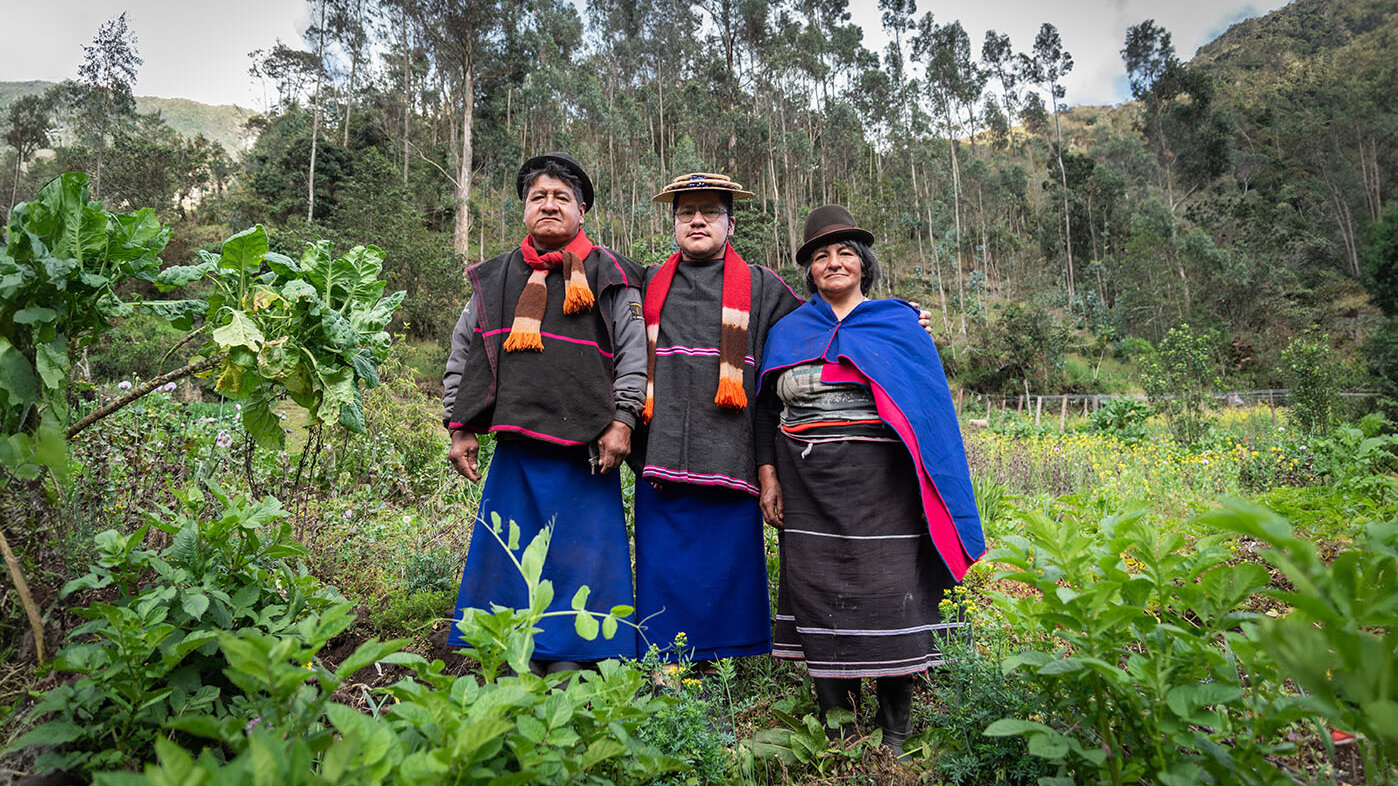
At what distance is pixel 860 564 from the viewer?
6.86ft

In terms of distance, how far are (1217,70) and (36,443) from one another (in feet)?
264

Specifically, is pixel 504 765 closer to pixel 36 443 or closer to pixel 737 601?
pixel 36 443

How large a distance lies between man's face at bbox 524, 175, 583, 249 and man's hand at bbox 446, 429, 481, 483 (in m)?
0.79

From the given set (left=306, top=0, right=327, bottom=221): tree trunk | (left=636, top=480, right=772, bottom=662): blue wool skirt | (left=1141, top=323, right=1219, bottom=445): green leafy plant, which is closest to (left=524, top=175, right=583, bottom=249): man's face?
(left=636, top=480, right=772, bottom=662): blue wool skirt

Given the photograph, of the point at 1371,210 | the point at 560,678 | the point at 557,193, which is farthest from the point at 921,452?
the point at 1371,210

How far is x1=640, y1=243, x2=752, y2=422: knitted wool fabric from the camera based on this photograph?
2414mm

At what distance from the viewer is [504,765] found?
3.38ft

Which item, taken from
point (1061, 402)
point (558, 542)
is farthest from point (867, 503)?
point (1061, 402)

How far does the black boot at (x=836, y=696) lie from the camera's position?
208cm

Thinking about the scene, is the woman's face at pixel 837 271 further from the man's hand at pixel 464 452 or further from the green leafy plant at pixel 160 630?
the green leafy plant at pixel 160 630

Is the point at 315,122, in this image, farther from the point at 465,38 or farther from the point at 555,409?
the point at 555,409

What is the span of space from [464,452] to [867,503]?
1.49m

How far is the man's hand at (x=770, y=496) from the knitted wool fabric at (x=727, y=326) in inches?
10.9

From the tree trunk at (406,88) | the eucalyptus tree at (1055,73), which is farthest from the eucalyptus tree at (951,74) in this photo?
the tree trunk at (406,88)
